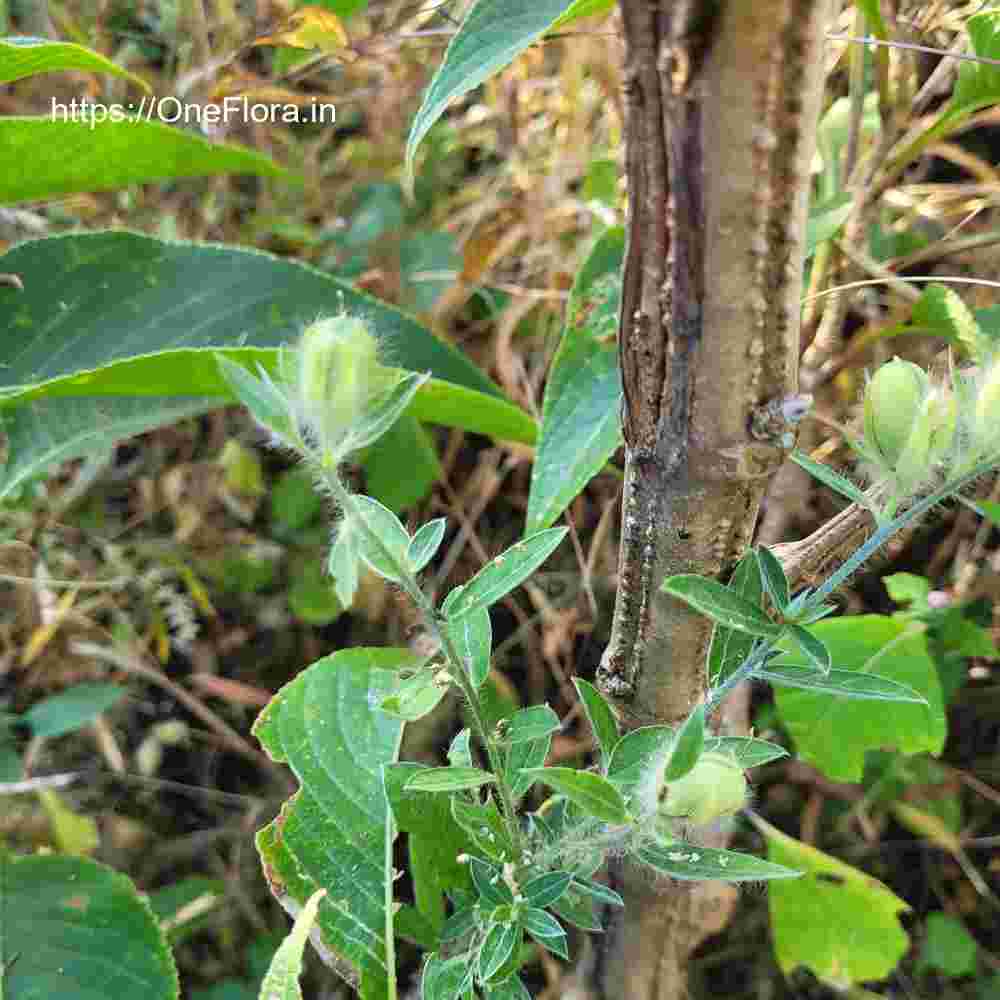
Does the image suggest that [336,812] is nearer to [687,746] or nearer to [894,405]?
[687,746]

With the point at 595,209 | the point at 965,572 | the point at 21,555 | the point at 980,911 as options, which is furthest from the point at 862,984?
the point at 21,555

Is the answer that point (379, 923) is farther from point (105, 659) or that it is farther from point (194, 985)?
point (105, 659)

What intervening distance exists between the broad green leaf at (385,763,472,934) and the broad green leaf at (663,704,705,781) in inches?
12.6

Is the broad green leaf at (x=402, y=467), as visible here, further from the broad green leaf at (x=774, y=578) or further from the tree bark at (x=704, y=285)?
the broad green leaf at (x=774, y=578)

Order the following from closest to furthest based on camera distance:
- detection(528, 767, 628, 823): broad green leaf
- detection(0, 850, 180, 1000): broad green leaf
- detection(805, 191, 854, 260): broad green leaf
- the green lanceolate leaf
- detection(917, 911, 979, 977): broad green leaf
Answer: detection(528, 767, 628, 823): broad green leaf → the green lanceolate leaf → detection(805, 191, 854, 260): broad green leaf → detection(0, 850, 180, 1000): broad green leaf → detection(917, 911, 979, 977): broad green leaf

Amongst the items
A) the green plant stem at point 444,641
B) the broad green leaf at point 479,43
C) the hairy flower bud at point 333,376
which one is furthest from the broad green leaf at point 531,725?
the broad green leaf at point 479,43

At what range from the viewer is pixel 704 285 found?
18.4 inches

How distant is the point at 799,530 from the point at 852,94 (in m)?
0.59

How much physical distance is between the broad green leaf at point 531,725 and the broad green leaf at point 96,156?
814mm

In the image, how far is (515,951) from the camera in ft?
2.15

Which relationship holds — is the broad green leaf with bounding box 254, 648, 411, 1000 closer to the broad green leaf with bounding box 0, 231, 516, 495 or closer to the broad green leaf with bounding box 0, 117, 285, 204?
the broad green leaf with bounding box 0, 231, 516, 495

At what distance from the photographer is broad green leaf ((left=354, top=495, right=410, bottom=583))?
0.54 m

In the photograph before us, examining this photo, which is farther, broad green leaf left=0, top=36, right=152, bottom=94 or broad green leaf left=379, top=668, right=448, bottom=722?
broad green leaf left=0, top=36, right=152, bottom=94

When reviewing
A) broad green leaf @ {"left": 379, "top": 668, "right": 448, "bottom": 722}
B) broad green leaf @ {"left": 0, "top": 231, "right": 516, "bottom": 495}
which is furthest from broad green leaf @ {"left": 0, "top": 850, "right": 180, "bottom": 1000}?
broad green leaf @ {"left": 379, "top": 668, "right": 448, "bottom": 722}
